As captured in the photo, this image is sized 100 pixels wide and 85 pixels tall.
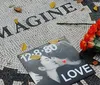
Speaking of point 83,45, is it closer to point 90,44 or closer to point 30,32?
point 90,44

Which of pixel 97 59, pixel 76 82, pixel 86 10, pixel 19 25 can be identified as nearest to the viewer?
pixel 76 82

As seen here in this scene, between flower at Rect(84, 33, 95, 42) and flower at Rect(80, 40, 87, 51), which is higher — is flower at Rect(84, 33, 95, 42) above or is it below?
above

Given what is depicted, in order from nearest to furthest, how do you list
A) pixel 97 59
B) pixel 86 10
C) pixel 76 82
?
1. pixel 76 82
2. pixel 97 59
3. pixel 86 10

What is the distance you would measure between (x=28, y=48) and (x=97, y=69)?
432mm

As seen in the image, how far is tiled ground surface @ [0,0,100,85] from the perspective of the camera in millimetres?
1747

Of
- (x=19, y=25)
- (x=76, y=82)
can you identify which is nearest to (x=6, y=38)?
(x=19, y=25)

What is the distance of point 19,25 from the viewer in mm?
2029

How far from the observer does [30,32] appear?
1986 mm

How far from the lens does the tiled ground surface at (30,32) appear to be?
1747mm

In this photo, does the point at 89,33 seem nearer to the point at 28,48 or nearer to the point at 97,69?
the point at 97,69

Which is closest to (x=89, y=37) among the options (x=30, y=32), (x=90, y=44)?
(x=90, y=44)

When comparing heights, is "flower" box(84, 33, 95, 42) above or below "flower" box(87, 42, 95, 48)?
above

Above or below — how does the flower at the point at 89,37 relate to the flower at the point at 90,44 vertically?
above

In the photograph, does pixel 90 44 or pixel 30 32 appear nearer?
pixel 90 44
